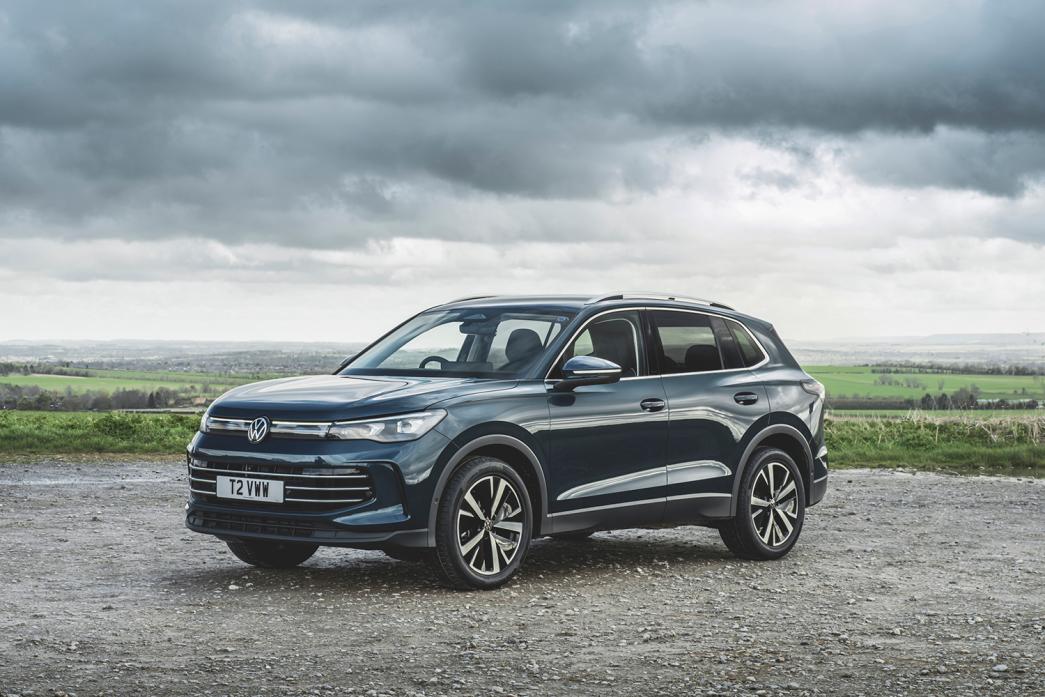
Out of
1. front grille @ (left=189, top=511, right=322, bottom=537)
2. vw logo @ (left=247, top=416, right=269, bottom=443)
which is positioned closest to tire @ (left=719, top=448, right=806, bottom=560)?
front grille @ (left=189, top=511, right=322, bottom=537)

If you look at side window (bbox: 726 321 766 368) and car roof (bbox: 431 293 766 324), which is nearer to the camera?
car roof (bbox: 431 293 766 324)

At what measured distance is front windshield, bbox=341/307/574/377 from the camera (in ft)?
32.1

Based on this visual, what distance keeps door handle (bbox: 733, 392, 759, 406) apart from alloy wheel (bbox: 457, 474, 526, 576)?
2379mm

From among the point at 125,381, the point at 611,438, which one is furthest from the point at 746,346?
the point at 125,381

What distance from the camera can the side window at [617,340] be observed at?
397 inches

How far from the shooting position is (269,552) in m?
10.2

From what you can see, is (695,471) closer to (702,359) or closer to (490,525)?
(702,359)

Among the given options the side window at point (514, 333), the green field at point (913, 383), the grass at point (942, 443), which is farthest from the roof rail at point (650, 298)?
the green field at point (913, 383)

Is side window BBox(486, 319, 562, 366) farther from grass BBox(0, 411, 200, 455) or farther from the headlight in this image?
grass BBox(0, 411, 200, 455)

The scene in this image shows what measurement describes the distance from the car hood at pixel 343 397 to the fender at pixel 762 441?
2.35 meters

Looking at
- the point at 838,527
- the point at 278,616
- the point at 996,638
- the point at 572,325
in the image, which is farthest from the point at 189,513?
the point at 838,527

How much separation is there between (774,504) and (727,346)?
1297 millimetres

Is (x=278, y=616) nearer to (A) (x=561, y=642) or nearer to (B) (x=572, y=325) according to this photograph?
(A) (x=561, y=642)

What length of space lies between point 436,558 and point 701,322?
128 inches
